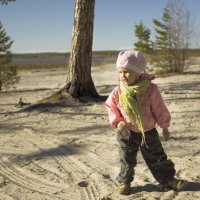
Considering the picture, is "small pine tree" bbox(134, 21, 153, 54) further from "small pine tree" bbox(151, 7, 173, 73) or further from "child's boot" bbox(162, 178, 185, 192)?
"child's boot" bbox(162, 178, 185, 192)

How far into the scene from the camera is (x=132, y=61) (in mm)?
3871

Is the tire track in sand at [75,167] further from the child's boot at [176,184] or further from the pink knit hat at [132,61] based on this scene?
the pink knit hat at [132,61]

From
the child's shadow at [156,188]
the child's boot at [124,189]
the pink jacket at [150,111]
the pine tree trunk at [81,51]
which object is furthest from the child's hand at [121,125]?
the pine tree trunk at [81,51]

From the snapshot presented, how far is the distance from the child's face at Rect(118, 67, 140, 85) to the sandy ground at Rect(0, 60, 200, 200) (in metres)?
1.15

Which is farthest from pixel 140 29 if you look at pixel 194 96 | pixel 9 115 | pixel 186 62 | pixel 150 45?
pixel 9 115

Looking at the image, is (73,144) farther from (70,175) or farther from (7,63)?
(7,63)

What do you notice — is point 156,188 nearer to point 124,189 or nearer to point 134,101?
point 124,189

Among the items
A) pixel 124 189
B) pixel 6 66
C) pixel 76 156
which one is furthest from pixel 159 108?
pixel 6 66

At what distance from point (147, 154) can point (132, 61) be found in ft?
3.19

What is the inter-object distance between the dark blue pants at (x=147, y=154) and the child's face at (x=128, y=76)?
519 mm

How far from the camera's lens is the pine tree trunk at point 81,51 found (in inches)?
366

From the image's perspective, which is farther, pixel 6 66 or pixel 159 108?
pixel 6 66

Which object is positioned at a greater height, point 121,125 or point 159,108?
point 159,108

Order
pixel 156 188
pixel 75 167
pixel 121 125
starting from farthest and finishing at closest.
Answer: pixel 75 167
pixel 156 188
pixel 121 125
